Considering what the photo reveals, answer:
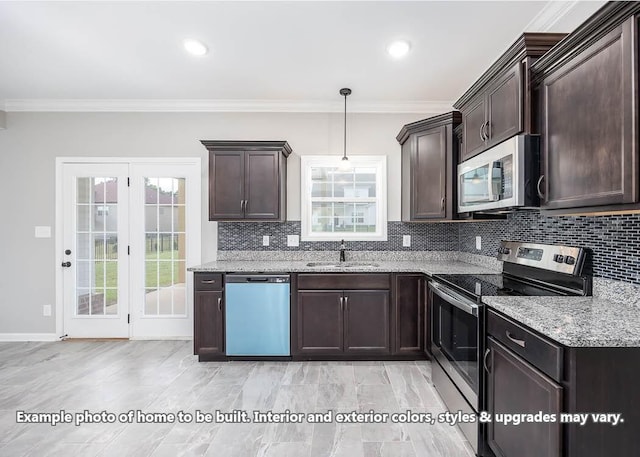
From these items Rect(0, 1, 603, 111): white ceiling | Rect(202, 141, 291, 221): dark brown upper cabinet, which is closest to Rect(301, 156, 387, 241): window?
Rect(202, 141, 291, 221): dark brown upper cabinet

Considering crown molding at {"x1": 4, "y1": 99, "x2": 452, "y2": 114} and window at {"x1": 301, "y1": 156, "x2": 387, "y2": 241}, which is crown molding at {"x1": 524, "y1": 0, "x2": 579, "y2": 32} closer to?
crown molding at {"x1": 4, "y1": 99, "x2": 452, "y2": 114}

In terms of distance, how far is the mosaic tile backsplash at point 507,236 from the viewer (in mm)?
1622

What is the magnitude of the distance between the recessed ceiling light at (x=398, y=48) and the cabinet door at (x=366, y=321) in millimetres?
2028

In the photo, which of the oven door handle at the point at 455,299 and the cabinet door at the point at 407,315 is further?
the cabinet door at the point at 407,315

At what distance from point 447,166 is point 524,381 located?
2.01m

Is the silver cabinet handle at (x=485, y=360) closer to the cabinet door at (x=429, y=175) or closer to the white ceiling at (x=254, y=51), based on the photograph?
the cabinet door at (x=429, y=175)

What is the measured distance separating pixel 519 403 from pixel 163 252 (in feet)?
11.5

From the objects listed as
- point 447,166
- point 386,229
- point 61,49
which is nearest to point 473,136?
point 447,166

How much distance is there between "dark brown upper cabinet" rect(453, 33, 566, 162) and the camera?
5.78 feet

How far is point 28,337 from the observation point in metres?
3.61

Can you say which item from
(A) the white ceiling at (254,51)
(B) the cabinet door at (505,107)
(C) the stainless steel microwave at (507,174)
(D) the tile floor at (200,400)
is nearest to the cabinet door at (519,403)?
(D) the tile floor at (200,400)

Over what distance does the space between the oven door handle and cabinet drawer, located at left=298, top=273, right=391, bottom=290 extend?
0.51 metres

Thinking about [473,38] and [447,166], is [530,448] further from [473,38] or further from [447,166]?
[473,38]

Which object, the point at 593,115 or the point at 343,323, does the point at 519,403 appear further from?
the point at 343,323
